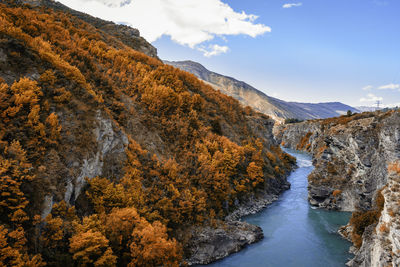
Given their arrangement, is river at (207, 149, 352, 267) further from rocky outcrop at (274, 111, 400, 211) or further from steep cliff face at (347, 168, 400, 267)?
steep cliff face at (347, 168, 400, 267)

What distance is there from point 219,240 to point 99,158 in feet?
47.7

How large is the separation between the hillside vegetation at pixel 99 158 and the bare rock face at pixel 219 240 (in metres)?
1.27

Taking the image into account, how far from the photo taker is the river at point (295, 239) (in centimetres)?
2302

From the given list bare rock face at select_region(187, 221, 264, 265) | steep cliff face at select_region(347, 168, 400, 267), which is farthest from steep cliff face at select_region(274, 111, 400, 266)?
bare rock face at select_region(187, 221, 264, 265)

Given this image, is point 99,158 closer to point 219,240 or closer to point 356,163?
point 219,240

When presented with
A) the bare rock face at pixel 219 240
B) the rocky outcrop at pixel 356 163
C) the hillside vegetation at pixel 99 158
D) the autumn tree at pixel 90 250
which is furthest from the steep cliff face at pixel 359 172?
the autumn tree at pixel 90 250

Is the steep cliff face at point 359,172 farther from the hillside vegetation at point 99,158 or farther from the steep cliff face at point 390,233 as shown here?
the hillside vegetation at point 99,158

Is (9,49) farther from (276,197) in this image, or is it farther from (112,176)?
(276,197)

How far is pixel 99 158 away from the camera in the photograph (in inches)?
835

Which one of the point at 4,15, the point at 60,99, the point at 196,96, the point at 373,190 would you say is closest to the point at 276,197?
the point at 373,190

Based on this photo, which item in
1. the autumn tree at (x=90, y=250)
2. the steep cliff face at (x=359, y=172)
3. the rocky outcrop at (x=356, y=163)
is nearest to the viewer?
the autumn tree at (x=90, y=250)

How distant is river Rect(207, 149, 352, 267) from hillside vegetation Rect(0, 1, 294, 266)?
453cm

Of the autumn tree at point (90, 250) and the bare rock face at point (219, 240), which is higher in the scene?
the autumn tree at point (90, 250)

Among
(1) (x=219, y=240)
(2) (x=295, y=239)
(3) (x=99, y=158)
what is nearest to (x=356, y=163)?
(2) (x=295, y=239)
